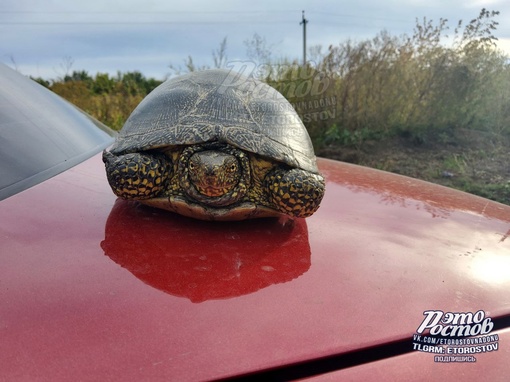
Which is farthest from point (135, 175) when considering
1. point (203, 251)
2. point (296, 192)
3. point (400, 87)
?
point (400, 87)

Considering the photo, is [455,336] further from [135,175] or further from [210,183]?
[135,175]

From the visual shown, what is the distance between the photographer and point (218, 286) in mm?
966

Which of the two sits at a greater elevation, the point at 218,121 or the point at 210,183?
the point at 218,121

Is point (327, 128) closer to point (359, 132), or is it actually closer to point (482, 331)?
point (359, 132)

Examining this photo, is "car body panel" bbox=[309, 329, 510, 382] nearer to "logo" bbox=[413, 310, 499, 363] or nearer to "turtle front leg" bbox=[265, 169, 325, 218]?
"logo" bbox=[413, 310, 499, 363]

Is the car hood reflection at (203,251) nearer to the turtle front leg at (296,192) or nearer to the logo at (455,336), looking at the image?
the turtle front leg at (296,192)

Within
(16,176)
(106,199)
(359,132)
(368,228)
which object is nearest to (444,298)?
(368,228)

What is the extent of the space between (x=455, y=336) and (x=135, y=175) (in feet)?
3.33

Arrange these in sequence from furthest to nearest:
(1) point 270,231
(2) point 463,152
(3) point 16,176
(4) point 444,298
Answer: (2) point 463,152, (3) point 16,176, (1) point 270,231, (4) point 444,298

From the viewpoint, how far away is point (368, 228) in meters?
1.41

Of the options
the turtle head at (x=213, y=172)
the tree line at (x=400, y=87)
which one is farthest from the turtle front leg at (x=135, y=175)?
the tree line at (x=400, y=87)

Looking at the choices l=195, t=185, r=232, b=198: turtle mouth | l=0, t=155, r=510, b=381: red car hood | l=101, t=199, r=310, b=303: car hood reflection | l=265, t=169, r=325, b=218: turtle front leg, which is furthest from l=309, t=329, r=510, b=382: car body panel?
l=195, t=185, r=232, b=198: turtle mouth

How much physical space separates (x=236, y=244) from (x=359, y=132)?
21.8 feet

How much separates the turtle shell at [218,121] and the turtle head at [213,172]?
0.19 feet
